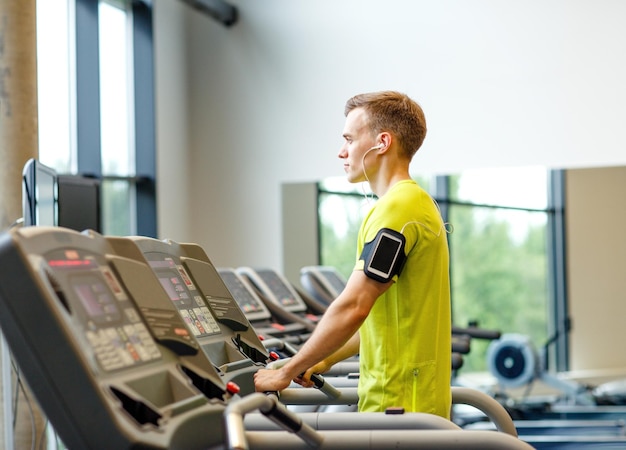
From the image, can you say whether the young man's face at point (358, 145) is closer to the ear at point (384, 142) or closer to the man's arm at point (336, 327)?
the ear at point (384, 142)

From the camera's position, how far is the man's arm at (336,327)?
2264mm

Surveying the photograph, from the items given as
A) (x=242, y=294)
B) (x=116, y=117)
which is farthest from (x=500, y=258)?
(x=242, y=294)

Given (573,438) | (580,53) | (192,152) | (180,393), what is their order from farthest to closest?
1. (192,152)
2. (580,53)
3. (573,438)
4. (180,393)

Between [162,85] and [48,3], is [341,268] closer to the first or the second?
[162,85]

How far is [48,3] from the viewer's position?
6.65 metres

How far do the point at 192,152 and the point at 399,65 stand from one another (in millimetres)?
2045

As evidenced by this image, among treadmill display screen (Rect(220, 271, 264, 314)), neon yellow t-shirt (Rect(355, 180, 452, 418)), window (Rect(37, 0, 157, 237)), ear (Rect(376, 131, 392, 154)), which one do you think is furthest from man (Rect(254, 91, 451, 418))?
window (Rect(37, 0, 157, 237))

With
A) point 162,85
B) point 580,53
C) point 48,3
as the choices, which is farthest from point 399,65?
point 48,3

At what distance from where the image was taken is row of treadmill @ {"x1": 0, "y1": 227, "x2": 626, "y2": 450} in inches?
64.3

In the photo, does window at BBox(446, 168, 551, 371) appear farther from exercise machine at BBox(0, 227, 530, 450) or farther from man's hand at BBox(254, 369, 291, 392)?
exercise machine at BBox(0, 227, 530, 450)

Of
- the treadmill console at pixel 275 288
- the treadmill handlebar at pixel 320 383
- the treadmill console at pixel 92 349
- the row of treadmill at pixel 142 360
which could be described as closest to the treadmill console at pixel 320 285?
the treadmill console at pixel 275 288

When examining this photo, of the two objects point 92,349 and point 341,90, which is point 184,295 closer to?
point 92,349

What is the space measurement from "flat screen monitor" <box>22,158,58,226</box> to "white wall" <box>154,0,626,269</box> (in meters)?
4.65

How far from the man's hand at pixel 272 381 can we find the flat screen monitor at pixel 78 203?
108cm
